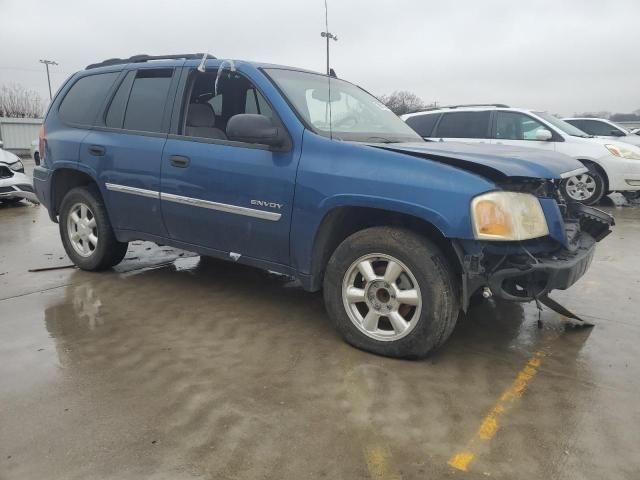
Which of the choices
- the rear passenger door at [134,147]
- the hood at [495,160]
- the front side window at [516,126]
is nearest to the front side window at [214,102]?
the rear passenger door at [134,147]

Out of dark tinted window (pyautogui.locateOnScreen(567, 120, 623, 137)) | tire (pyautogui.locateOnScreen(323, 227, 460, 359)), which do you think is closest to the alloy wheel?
tire (pyautogui.locateOnScreen(323, 227, 460, 359))

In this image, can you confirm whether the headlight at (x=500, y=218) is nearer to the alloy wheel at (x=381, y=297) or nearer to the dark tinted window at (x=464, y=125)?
the alloy wheel at (x=381, y=297)

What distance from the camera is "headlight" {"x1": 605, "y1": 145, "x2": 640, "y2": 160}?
922 cm

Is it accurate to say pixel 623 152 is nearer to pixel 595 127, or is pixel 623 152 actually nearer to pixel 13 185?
pixel 595 127

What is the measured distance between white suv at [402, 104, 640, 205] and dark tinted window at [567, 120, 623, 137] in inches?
165

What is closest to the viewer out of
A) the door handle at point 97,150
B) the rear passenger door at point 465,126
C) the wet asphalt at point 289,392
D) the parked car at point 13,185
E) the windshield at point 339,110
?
the wet asphalt at point 289,392

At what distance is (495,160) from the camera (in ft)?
10.4

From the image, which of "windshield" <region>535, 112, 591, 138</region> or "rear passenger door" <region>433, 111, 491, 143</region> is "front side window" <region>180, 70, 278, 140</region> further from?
"windshield" <region>535, 112, 591, 138</region>

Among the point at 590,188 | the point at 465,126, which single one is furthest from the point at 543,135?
the point at 590,188

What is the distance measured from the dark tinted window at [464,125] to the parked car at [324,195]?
506 cm

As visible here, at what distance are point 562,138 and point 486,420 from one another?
7.78 meters

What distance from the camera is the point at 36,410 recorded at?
273 cm

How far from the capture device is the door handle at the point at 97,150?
4.66 m

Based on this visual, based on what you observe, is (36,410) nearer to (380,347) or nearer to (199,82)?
(380,347)
